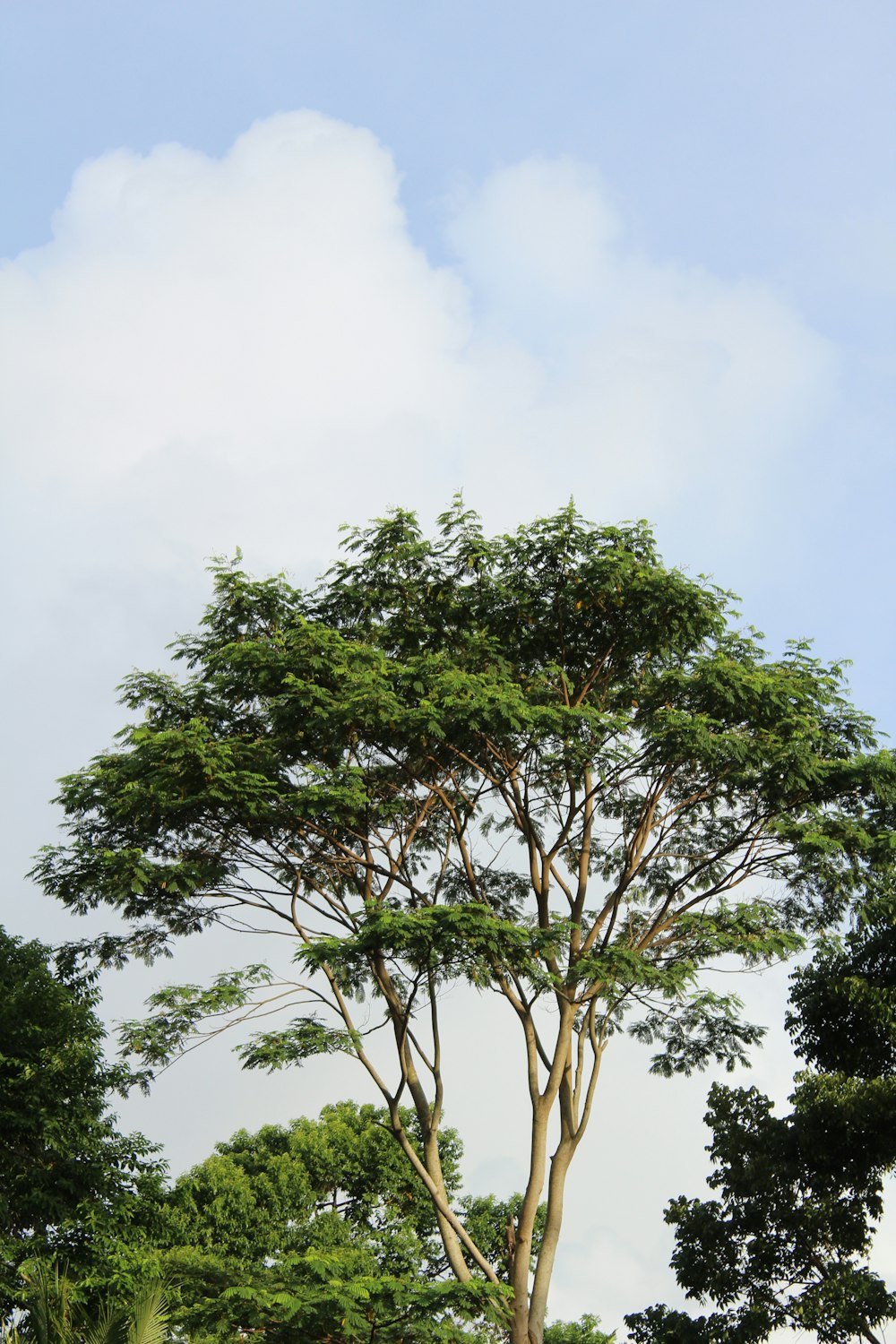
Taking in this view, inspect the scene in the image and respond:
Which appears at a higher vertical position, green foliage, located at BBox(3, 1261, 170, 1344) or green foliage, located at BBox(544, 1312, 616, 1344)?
green foliage, located at BBox(544, 1312, 616, 1344)

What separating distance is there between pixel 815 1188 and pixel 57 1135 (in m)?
11.8

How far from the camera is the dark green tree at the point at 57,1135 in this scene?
65.4ft

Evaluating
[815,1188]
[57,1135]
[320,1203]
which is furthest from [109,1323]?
[320,1203]

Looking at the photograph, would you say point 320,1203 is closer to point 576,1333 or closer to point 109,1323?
point 576,1333

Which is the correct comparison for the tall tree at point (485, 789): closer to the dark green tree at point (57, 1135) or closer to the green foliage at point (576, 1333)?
the dark green tree at point (57, 1135)

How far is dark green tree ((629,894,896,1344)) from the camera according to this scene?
20297 mm

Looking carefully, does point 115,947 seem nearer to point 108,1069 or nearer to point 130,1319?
point 108,1069

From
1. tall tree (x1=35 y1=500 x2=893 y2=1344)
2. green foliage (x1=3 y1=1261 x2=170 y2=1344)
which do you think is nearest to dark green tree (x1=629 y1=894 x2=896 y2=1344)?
tall tree (x1=35 y1=500 x2=893 y2=1344)

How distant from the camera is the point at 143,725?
18.1 m

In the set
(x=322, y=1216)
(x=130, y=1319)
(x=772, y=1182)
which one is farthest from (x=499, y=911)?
(x=322, y=1216)

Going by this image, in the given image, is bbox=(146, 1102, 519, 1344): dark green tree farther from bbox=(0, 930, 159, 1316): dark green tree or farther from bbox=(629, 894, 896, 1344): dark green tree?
bbox=(629, 894, 896, 1344): dark green tree

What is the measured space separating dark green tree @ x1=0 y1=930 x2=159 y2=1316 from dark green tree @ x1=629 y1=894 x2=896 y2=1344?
8474 mm

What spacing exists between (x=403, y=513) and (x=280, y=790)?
434 cm

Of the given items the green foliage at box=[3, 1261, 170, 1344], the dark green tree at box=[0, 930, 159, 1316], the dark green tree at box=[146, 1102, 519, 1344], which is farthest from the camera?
the dark green tree at box=[146, 1102, 519, 1344]
